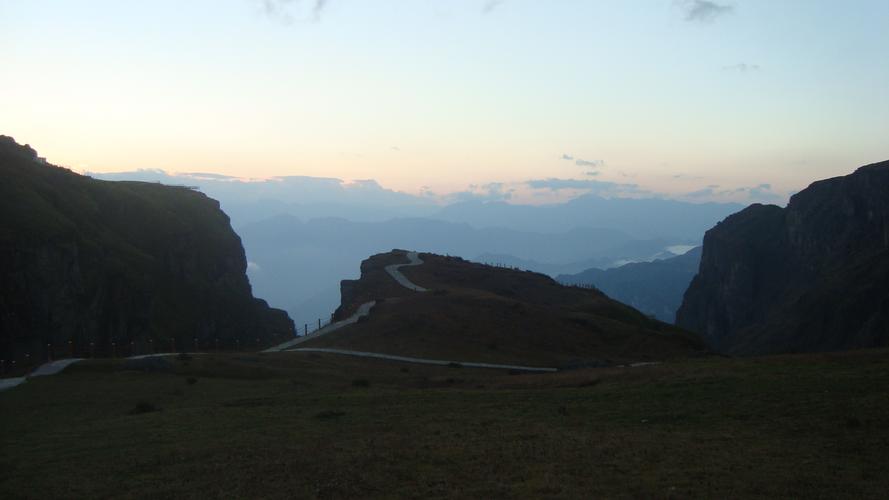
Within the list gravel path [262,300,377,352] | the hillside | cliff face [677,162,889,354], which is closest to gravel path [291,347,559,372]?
the hillside

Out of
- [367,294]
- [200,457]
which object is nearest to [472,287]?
[367,294]

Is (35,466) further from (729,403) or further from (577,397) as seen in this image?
(729,403)

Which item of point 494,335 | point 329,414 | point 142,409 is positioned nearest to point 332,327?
point 494,335

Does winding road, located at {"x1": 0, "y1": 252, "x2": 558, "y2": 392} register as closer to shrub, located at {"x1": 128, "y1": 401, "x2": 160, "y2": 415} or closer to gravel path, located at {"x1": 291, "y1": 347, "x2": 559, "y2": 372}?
gravel path, located at {"x1": 291, "y1": 347, "x2": 559, "y2": 372}

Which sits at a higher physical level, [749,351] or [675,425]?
[675,425]

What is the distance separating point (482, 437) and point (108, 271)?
4556 inches

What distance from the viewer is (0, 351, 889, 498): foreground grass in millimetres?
15625

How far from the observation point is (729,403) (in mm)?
23094

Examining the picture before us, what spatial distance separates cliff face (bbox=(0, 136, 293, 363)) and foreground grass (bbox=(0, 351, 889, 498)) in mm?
64161

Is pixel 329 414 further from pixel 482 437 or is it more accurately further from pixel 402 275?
pixel 402 275

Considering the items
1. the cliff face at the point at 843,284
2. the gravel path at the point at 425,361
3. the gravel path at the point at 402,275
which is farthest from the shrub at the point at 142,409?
the cliff face at the point at 843,284

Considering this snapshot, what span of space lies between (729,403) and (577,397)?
537 centimetres

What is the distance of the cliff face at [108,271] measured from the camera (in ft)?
350

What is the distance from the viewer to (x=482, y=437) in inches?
799
